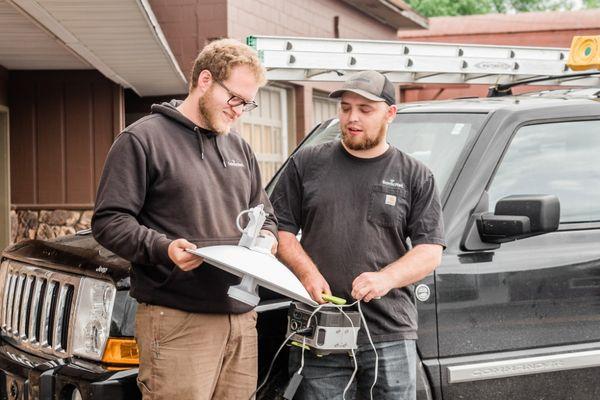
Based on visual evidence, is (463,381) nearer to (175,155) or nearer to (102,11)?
(175,155)

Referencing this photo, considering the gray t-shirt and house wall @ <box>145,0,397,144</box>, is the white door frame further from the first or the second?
the gray t-shirt

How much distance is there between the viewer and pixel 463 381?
4.00m

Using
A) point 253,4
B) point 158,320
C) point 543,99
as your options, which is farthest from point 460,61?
point 253,4

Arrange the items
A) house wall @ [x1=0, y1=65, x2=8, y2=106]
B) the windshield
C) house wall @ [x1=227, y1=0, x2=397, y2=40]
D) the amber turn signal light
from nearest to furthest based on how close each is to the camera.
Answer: the amber turn signal light
the windshield
house wall @ [x1=0, y1=65, x2=8, y2=106]
house wall @ [x1=227, y1=0, x2=397, y2=40]

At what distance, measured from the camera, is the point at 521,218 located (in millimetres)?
3953

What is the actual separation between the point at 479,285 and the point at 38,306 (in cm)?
196

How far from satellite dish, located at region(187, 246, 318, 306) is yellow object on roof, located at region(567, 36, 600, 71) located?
3283 mm

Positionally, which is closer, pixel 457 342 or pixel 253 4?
pixel 457 342

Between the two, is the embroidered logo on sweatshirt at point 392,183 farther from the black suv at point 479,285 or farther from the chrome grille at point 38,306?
the chrome grille at point 38,306

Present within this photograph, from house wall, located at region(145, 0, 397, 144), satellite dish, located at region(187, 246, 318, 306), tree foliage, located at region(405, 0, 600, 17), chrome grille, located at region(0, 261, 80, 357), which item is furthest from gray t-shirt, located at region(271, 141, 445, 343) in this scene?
tree foliage, located at region(405, 0, 600, 17)

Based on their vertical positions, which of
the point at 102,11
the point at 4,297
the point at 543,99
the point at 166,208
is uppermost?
the point at 102,11

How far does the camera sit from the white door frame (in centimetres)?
1159

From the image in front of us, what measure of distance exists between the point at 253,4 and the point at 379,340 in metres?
9.85

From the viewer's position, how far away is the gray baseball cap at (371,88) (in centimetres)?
369
